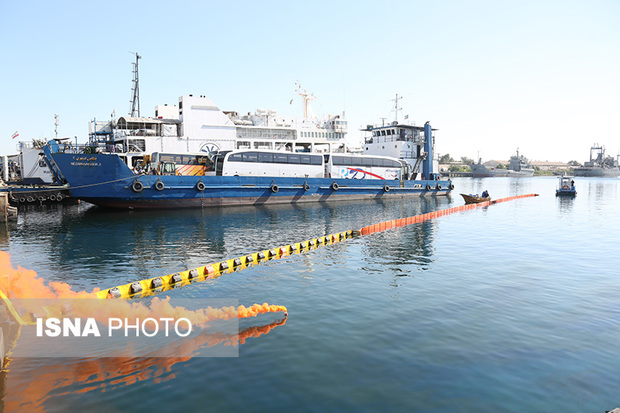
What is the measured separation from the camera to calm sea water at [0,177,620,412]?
20.8ft

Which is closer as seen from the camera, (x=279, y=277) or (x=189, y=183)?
(x=279, y=277)

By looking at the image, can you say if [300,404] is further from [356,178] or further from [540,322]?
[356,178]

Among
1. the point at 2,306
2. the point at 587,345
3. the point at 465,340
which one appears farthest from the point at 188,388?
the point at 587,345

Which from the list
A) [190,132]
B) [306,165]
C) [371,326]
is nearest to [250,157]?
[306,165]

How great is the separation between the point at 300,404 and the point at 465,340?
4370 millimetres

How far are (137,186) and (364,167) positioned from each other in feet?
78.5

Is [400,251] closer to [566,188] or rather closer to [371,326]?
[371,326]

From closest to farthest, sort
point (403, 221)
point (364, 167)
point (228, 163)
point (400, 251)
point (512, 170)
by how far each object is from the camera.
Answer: point (400, 251)
point (403, 221)
point (228, 163)
point (364, 167)
point (512, 170)

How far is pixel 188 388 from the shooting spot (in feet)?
21.3

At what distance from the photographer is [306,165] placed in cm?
3841

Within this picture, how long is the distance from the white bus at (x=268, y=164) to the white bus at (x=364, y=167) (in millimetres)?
1579

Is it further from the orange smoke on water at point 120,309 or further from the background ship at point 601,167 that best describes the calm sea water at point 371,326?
the background ship at point 601,167

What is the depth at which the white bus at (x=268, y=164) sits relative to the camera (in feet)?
112

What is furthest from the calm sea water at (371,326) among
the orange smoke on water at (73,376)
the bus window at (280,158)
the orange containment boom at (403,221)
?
the bus window at (280,158)
